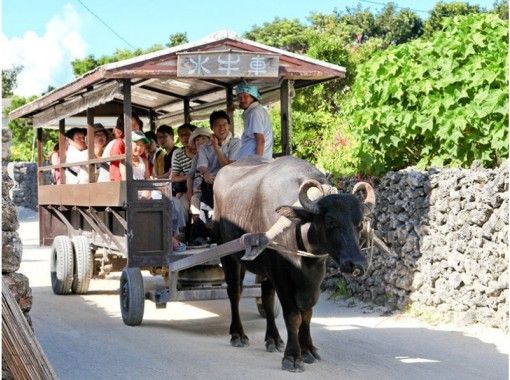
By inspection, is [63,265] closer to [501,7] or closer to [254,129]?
[254,129]

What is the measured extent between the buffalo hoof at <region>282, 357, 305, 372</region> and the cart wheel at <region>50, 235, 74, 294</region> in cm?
450

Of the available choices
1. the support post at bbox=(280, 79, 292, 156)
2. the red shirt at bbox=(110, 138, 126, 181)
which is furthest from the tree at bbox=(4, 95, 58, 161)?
the support post at bbox=(280, 79, 292, 156)

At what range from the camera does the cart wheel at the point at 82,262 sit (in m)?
10.6

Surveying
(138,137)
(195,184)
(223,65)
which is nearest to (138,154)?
(138,137)

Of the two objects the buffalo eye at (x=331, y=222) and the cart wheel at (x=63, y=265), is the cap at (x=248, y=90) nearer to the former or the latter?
the buffalo eye at (x=331, y=222)

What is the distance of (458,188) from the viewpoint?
29.0ft

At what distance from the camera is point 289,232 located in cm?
691

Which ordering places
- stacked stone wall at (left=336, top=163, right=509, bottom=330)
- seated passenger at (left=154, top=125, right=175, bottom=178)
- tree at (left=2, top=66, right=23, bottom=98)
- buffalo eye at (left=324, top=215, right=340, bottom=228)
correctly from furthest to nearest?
tree at (left=2, top=66, right=23, bottom=98)
seated passenger at (left=154, top=125, right=175, bottom=178)
stacked stone wall at (left=336, top=163, right=509, bottom=330)
buffalo eye at (left=324, top=215, right=340, bottom=228)

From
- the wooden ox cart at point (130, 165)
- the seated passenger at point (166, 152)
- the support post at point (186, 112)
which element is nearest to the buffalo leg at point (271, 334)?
the wooden ox cart at point (130, 165)

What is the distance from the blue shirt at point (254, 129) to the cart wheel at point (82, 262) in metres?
2.75

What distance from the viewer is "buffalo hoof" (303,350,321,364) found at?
23.1 ft

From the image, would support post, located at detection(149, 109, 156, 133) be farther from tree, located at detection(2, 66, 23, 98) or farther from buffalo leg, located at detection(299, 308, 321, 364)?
tree, located at detection(2, 66, 23, 98)

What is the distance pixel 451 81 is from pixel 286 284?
3945mm

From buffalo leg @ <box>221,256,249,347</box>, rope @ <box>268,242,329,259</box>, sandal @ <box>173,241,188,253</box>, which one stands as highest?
rope @ <box>268,242,329,259</box>
